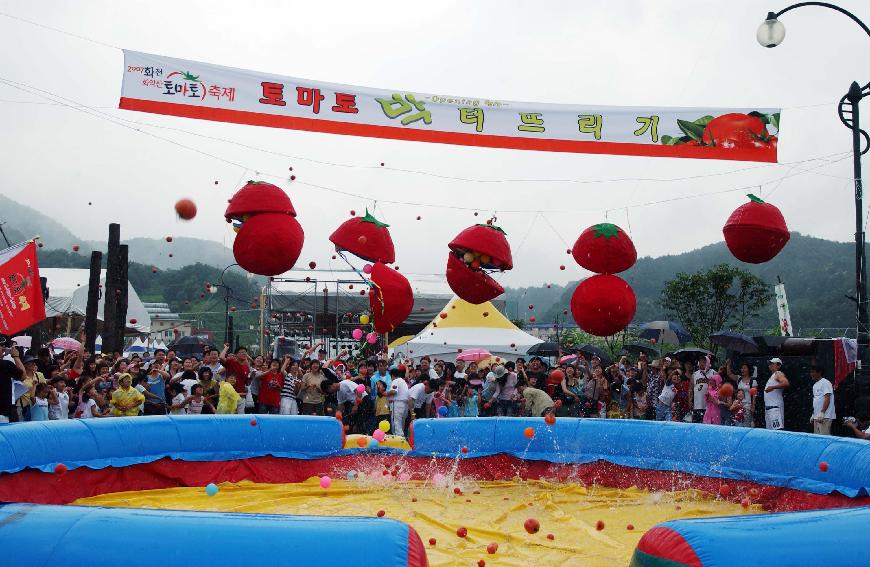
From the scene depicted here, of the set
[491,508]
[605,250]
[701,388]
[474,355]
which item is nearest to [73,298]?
[474,355]

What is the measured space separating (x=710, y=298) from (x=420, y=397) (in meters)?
17.7

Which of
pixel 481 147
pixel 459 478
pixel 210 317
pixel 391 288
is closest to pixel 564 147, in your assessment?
pixel 481 147

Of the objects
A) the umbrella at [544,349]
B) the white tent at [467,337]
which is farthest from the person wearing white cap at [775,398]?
the white tent at [467,337]

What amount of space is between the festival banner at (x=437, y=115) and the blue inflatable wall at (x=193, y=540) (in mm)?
5311

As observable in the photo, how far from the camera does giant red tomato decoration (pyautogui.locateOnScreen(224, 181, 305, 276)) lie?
229 inches

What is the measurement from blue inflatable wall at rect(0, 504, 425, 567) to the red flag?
18.1 feet

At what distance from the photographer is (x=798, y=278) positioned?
152 feet

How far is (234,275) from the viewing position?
5262 centimetres

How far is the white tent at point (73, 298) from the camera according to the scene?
26.0m

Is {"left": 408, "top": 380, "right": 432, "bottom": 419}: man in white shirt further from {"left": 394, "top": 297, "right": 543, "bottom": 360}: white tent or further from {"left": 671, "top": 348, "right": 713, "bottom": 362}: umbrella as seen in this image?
{"left": 394, "top": 297, "right": 543, "bottom": 360}: white tent

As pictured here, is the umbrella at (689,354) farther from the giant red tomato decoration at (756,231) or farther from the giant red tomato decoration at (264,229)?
the giant red tomato decoration at (264,229)

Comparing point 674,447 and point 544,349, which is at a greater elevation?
point 544,349

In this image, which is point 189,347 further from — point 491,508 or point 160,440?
point 491,508

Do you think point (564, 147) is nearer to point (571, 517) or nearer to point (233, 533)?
point (571, 517)
